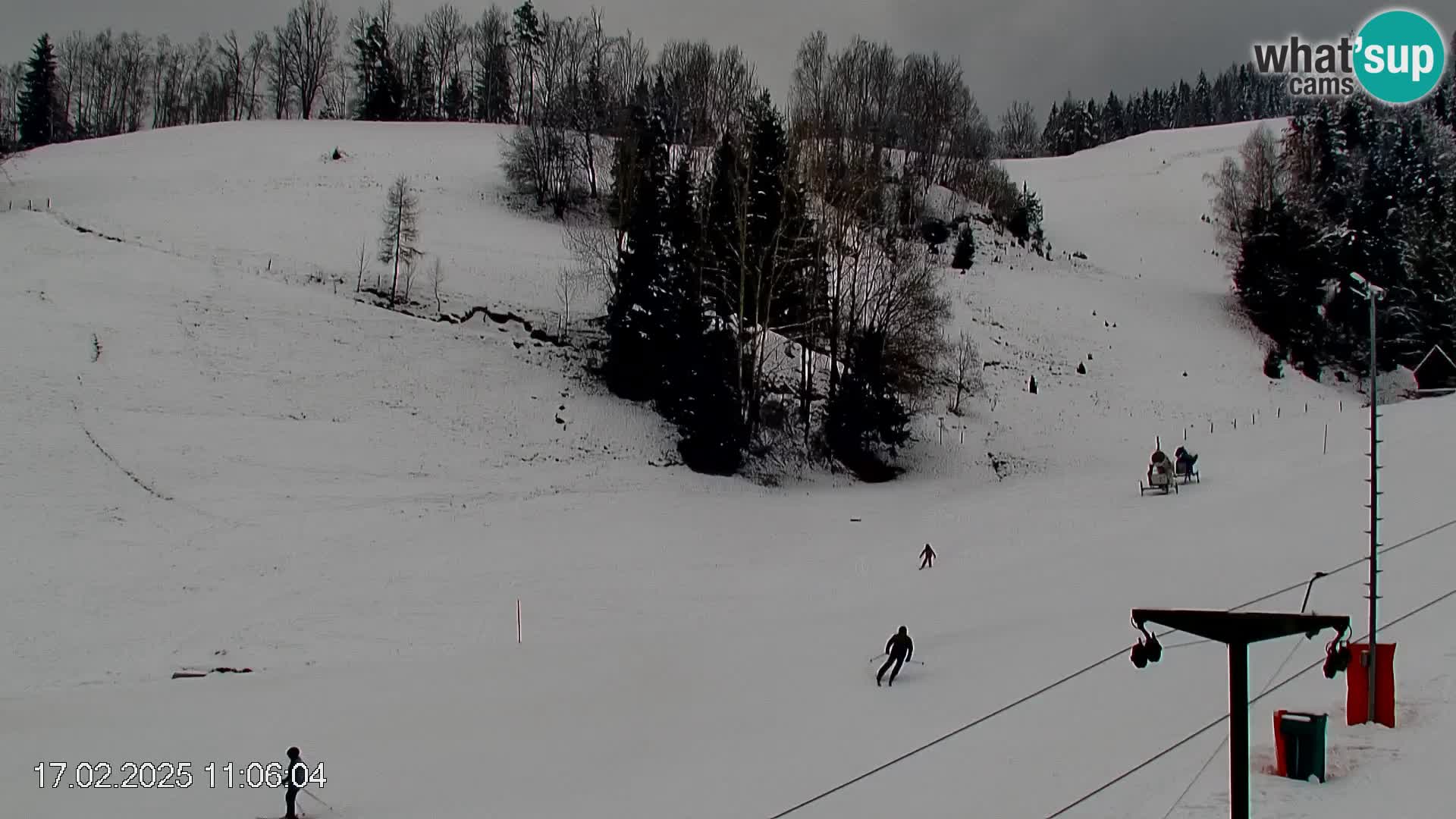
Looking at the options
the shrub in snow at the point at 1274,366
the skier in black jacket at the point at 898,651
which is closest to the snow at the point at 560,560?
the skier in black jacket at the point at 898,651


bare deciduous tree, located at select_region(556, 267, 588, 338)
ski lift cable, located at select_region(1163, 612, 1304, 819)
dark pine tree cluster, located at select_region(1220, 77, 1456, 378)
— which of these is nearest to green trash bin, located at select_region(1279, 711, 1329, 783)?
ski lift cable, located at select_region(1163, 612, 1304, 819)

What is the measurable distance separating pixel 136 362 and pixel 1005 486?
32.1m

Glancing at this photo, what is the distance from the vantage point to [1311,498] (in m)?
28.0

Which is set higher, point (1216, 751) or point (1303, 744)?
point (1303, 744)

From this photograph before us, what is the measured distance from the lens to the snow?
42.9 ft

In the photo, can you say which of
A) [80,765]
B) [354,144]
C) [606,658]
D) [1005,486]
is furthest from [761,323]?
[354,144]

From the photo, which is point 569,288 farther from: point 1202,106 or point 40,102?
point 1202,106

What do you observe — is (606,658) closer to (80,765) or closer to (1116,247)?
(80,765)

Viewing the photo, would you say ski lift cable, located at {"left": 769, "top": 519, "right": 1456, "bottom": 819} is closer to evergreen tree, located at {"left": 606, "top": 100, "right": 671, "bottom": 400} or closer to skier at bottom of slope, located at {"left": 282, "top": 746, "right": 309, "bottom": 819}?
skier at bottom of slope, located at {"left": 282, "top": 746, "right": 309, "bottom": 819}

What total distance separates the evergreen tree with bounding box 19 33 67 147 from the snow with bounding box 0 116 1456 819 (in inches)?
1247

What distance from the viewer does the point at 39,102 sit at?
79.7 m

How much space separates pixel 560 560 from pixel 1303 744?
1915 cm

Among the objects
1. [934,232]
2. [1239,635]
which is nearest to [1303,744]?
[1239,635]
